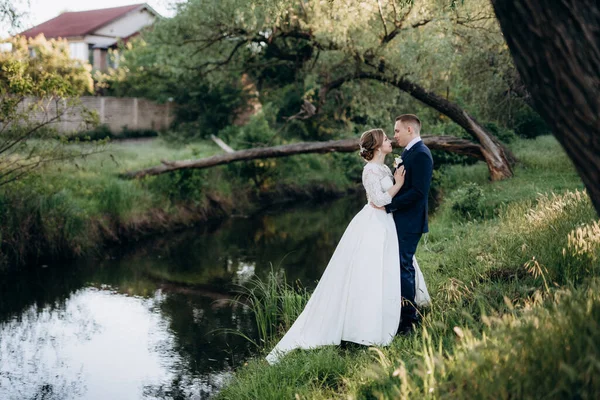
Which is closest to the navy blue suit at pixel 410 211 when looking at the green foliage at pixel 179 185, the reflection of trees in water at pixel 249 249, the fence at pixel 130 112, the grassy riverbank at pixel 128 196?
the reflection of trees in water at pixel 249 249

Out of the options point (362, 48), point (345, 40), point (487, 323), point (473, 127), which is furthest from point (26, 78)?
point (487, 323)

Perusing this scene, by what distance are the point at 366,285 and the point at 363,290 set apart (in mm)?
60

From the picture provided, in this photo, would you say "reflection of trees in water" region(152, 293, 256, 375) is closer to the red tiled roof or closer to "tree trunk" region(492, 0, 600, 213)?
"tree trunk" region(492, 0, 600, 213)

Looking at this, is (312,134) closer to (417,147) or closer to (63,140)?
(63,140)

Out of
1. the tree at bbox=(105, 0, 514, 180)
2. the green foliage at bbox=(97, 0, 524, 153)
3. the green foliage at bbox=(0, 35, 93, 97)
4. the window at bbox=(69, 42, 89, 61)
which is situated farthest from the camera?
the window at bbox=(69, 42, 89, 61)

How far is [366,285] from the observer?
6312 millimetres

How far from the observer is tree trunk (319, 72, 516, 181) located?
16062 mm

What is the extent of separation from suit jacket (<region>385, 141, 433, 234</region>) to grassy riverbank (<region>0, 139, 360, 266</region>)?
29.7 ft

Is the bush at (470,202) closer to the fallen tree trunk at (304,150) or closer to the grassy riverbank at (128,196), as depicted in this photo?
the fallen tree trunk at (304,150)

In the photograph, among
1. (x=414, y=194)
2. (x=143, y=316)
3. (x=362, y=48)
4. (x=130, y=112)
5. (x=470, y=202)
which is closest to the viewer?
(x=414, y=194)

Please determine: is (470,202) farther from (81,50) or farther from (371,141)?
(81,50)

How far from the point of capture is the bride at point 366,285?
6.28 m

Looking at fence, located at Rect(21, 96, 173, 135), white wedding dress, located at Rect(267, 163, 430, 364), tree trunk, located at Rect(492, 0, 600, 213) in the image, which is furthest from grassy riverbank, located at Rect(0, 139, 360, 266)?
tree trunk, located at Rect(492, 0, 600, 213)

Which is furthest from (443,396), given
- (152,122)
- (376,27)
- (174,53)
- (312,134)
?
(152,122)
